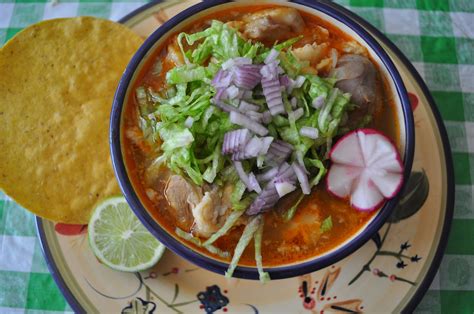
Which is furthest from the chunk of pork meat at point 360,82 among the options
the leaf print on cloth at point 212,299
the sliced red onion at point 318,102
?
the leaf print on cloth at point 212,299

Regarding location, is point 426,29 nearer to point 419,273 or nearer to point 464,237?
point 464,237

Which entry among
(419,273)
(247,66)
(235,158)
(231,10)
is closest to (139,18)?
(231,10)

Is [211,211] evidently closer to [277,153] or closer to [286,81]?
[277,153]

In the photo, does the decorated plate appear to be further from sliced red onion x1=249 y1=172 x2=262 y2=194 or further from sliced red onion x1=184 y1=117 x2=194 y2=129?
sliced red onion x1=184 y1=117 x2=194 y2=129

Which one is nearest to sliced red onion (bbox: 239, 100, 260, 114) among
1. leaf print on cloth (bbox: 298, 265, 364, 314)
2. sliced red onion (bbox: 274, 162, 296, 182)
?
sliced red onion (bbox: 274, 162, 296, 182)

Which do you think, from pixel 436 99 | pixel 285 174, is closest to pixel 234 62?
pixel 285 174

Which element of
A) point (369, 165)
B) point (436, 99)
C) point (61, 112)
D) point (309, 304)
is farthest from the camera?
point (436, 99)
